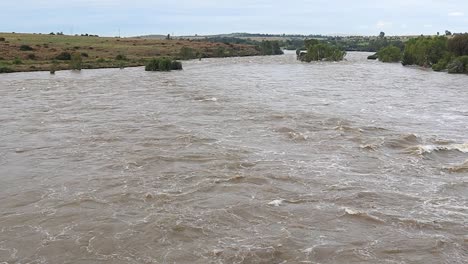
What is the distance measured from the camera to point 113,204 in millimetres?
15516

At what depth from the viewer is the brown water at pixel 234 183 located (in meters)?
12.6

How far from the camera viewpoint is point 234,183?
57.6ft

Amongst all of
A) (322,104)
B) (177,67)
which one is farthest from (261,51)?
(322,104)

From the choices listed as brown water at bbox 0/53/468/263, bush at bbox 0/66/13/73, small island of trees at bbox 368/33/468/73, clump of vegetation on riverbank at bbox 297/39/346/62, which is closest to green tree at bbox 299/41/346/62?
clump of vegetation on riverbank at bbox 297/39/346/62

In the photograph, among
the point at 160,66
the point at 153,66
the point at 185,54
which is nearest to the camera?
the point at 153,66

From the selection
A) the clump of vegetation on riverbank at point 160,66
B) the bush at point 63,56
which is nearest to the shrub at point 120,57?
the bush at point 63,56

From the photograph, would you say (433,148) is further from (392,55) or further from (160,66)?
(392,55)

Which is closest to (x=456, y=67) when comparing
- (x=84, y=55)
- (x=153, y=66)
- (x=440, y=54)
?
(x=440, y=54)

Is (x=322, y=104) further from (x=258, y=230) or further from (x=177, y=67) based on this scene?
(x=177, y=67)

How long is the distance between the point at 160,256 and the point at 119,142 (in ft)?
41.3

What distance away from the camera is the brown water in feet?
41.5

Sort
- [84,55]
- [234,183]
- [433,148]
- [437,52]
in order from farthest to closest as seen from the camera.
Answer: [84,55], [437,52], [433,148], [234,183]

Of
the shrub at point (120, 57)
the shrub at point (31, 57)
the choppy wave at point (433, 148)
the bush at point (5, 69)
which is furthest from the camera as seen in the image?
the shrub at point (120, 57)

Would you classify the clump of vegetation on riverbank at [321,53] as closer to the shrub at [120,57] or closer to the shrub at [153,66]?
the shrub at [120,57]
